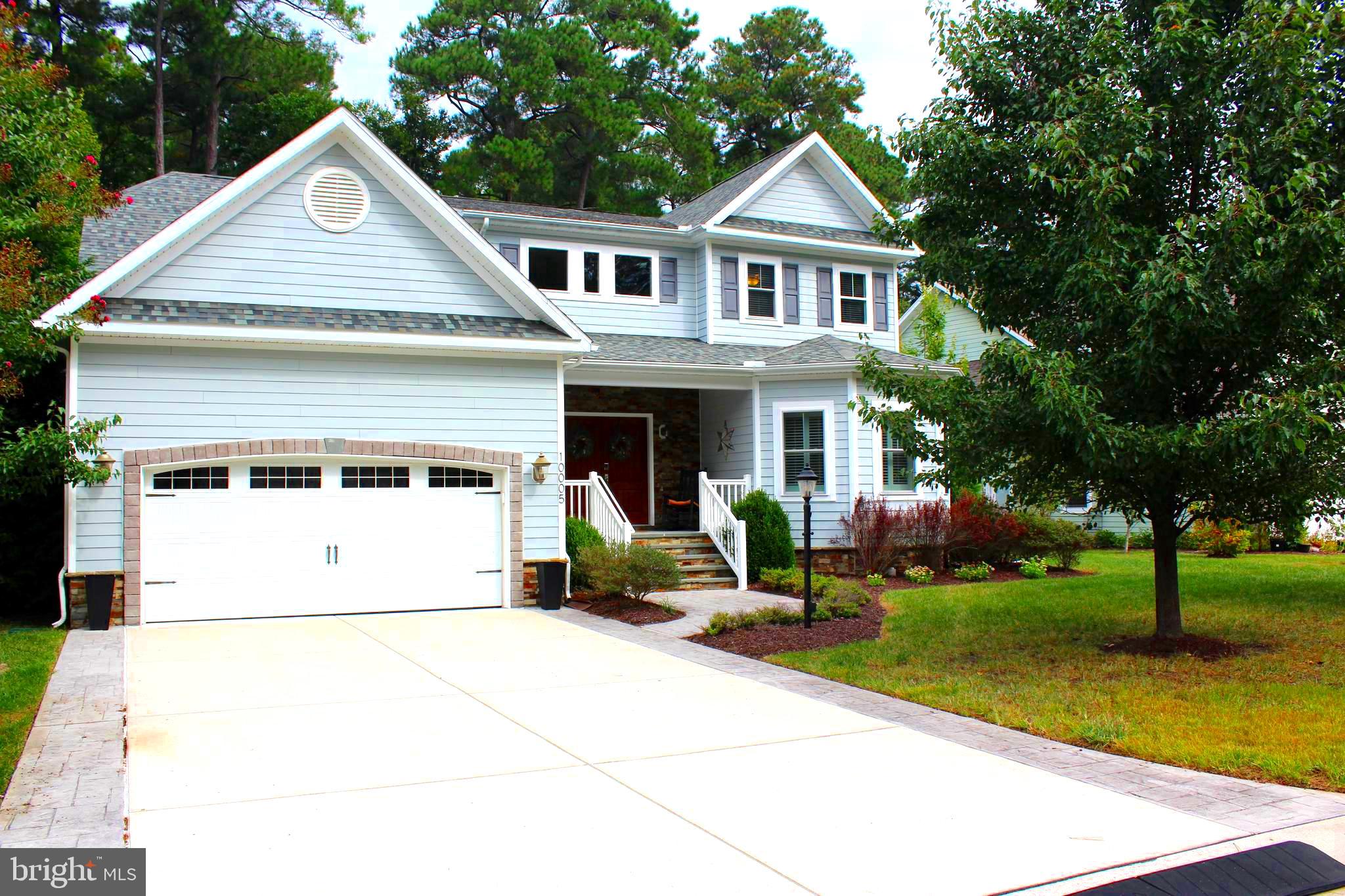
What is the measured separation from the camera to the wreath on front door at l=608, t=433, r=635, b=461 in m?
18.9

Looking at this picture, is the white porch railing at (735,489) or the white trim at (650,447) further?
the white trim at (650,447)

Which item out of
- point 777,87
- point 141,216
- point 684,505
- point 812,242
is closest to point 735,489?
point 684,505

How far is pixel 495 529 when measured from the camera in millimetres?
13875

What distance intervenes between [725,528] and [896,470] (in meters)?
3.41

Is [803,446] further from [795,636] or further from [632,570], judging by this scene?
[795,636]

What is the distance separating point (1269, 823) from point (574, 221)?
601 inches

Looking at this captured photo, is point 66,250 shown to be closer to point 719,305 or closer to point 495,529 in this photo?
point 495,529

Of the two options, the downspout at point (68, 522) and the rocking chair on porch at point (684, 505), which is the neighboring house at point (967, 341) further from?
the downspout at point (68, 522)

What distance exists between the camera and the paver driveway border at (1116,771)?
4973mm

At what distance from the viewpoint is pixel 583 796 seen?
526cm

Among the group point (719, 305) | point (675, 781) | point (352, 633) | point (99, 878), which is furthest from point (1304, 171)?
point (719, 305)

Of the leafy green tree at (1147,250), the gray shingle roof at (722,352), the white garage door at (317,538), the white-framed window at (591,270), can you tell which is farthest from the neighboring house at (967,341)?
the leafy green tree at (1147,250)

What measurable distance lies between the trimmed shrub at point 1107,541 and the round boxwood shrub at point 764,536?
8.93m

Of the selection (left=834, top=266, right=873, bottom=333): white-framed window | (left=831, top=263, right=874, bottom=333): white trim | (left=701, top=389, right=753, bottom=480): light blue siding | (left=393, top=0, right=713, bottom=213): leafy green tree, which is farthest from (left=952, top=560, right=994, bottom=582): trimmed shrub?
(left=393, top=0, right=713, bottom=213): leafy green tree
